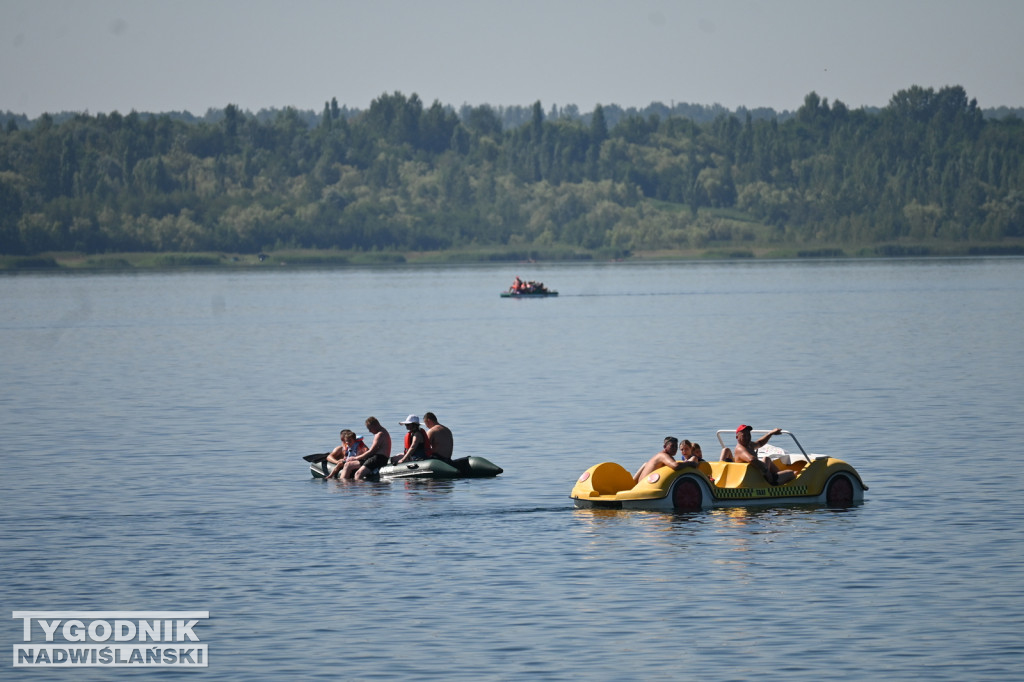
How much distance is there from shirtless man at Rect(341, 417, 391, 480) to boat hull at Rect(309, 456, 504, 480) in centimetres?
21

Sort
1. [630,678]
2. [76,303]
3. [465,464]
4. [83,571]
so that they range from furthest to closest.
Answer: [76,303], [465,464], [83,571], [630,678]

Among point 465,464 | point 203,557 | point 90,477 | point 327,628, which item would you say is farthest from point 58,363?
point 327,628

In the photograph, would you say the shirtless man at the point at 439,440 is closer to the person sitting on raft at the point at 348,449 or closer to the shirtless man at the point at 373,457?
the shirtless man at the point at 373,457

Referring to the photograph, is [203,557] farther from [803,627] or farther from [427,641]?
[803,627]

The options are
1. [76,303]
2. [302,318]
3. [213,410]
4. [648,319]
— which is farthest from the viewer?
[76,303]

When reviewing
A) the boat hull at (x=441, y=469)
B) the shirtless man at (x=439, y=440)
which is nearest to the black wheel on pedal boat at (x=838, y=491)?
the boat hull at (x=441, y=469)

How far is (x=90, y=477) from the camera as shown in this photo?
4247 centimetres

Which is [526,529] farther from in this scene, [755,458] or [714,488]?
[755,458]

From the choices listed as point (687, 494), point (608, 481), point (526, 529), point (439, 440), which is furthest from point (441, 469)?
point (687, 494)

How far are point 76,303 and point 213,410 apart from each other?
12754 cm

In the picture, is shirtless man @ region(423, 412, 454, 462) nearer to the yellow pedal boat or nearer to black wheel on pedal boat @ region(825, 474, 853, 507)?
the yellow pedal boat

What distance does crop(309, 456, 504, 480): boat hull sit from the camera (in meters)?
39.7

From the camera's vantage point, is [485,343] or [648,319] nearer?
[485,343]

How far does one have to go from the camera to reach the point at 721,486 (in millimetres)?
33969
